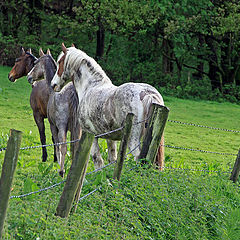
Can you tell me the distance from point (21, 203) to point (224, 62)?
20466 millimetres

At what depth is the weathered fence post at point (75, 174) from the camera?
150 inches

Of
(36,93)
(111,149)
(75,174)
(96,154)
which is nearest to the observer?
(75,174)

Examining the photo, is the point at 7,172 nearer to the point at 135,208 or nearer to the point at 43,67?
the point at 135,208

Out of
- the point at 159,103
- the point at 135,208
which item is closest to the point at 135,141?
the point at 159,103

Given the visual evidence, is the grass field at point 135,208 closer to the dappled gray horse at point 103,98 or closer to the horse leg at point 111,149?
the dappled gray horse at point 103,98

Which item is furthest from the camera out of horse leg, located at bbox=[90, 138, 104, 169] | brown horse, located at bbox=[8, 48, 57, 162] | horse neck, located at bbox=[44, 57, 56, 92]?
brown horse, located at bbox=[8, 48, 57, 162]

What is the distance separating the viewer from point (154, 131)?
5.55 m

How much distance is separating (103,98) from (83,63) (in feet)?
2.73

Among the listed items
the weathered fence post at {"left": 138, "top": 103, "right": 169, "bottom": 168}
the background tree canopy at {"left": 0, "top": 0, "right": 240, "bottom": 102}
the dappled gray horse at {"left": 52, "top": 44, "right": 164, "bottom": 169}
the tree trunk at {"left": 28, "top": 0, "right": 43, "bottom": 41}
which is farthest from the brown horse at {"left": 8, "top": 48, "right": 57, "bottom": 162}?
the tree trunk at {"left": 28, "top": 0, "right": 43, "bottom": 41}

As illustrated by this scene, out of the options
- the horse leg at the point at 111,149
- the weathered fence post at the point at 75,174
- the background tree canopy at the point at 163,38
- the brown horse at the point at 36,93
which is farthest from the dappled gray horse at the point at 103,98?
the background tree canopy at the point at 163,38

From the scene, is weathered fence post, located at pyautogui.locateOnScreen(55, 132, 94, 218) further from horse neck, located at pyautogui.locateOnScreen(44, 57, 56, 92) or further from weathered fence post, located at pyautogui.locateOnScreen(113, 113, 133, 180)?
horse neck, located at pyautogui.locateOnScreen(44, 57, 56, 92)

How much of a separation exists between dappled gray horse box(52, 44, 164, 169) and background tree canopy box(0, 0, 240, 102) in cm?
1444

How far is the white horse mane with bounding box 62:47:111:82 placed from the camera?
22.2 ft

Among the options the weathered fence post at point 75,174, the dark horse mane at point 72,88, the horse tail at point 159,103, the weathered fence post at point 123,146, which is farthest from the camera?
the dark horse mane at point 72,88
